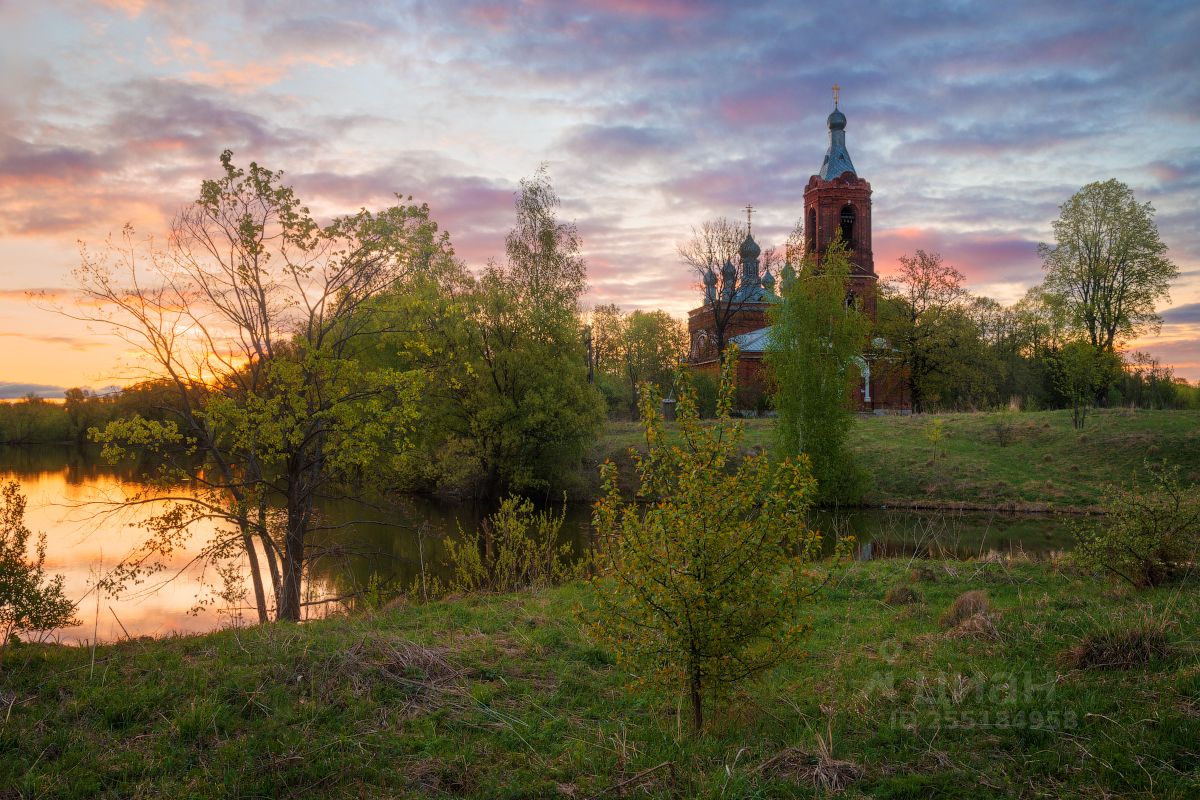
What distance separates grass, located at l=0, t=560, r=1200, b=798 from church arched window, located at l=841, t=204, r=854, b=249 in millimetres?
46426

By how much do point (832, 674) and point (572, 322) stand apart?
26.0 m

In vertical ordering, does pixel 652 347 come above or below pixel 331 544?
above

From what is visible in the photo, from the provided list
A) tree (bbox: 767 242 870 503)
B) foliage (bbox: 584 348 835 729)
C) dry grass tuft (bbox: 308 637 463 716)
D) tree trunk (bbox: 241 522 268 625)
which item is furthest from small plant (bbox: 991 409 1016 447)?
dry grass tuft (bbox: 308 637 463 716)

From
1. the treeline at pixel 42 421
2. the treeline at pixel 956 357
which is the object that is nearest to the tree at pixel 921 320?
the treeline at pixel 956 357

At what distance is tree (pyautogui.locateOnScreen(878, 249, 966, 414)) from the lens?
45875 millimetres

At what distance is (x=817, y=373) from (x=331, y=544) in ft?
59.4

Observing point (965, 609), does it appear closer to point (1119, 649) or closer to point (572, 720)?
point (1119, 649)

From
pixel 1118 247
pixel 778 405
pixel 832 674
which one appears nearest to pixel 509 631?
pixel 832 674

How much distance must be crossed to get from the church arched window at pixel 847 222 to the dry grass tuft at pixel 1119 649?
1865 inches

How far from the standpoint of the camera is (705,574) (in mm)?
5352

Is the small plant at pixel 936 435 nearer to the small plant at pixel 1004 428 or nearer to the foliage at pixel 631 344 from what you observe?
the small plant at pixel 1004 428

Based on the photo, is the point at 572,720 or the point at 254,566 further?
the point at 254,566

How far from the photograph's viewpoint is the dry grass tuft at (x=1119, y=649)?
20.5 ft

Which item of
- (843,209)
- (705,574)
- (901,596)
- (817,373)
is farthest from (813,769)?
(843,209)
